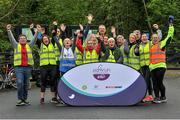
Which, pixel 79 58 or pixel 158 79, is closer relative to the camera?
pixel 158 79

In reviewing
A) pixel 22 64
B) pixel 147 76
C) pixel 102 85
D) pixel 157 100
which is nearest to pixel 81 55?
pixel 102 85

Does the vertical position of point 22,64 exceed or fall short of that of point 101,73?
it exceeds it

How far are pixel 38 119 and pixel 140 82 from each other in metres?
3.32

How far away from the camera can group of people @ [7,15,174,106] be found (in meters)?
13.8

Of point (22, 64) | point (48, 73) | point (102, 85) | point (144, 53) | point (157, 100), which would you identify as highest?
point (144, 53)

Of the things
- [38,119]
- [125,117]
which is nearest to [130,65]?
[125,117]

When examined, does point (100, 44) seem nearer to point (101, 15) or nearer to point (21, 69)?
point (21, 69)

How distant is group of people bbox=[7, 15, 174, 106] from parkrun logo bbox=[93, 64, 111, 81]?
0.43 metres

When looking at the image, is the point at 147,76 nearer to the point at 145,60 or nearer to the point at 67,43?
the point at 145,60

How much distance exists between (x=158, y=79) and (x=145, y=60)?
63 cm

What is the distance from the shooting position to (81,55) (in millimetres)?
14148

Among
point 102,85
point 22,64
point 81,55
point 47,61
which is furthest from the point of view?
point 81,55

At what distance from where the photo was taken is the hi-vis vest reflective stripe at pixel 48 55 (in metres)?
13.9

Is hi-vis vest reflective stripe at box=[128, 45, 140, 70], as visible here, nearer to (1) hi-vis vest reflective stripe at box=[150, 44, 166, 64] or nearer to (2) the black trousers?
(2) the black trousers
